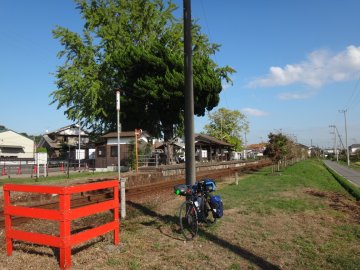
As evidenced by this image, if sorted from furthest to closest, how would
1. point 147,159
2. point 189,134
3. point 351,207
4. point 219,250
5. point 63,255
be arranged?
point 147,159 → point 351,207 → point 189,134 → point 219,250 → point 63,255

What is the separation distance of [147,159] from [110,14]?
59.2ft

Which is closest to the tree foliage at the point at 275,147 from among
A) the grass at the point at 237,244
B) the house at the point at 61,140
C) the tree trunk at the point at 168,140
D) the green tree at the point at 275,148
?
the green tree at the point at 275,148

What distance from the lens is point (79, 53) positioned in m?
40.2

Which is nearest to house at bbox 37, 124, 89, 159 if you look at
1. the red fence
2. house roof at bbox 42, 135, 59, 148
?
house roof at bbox 42, 135, 59, 148

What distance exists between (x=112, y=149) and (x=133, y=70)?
25.1 ft

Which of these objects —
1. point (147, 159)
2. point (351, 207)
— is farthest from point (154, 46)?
point (351, 207)

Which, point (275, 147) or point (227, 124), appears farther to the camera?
point (227, 124)

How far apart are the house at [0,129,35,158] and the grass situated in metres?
57.8

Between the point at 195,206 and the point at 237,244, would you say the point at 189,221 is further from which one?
the point at 237,244

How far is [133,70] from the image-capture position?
35469 millimetres

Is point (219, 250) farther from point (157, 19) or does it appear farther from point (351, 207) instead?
point (157, 19)

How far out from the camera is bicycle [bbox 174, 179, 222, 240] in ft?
23.6

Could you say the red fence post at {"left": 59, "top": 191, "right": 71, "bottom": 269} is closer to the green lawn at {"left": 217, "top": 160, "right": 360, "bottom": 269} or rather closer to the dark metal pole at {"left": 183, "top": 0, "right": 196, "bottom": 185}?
the green lawn at {"left": 217, "top": 160, "right": 360, "bottom": 269}

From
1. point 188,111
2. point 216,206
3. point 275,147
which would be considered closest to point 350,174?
point 275,147
